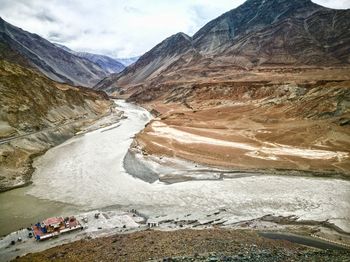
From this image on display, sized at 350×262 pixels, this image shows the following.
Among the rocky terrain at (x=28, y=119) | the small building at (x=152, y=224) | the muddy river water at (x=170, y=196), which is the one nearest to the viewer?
the small building at (x=152, y=224)

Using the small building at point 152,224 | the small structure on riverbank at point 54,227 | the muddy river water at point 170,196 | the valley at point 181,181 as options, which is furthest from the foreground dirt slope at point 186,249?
the muddy river water at point 170,196

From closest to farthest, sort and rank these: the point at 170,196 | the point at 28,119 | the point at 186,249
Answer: the point at 186,249, the point at 170,196, the point at 28,119

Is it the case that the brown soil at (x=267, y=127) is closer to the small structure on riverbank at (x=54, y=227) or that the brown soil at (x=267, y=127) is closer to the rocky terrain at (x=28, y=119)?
the rocky terrain at (x=28, y=119)

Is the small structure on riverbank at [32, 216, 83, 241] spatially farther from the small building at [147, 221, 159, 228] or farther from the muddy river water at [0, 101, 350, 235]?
the small building at [147, 221, 159, 228]

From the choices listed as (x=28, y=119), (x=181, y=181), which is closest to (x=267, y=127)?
(x=181, y=181)

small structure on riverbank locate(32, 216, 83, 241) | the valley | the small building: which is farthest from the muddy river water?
small structure on riverbank locate(32, 216, 83, 241)

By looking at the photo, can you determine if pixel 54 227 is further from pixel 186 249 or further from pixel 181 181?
pixel 181 181
